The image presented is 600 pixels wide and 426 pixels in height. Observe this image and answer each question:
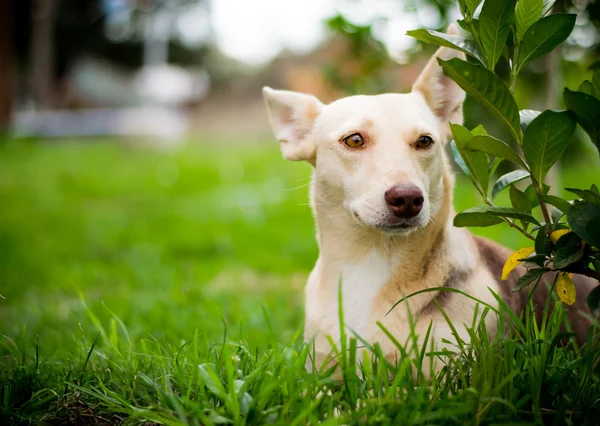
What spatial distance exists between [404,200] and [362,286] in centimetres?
44

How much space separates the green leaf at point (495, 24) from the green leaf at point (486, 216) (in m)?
0.44

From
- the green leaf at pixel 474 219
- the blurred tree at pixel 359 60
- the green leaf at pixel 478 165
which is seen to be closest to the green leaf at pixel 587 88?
the green leaf at pixel 478 165

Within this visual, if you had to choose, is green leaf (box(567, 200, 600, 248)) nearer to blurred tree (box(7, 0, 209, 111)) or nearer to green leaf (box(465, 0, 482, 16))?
green leaf (box(465, 0, 482, 16))

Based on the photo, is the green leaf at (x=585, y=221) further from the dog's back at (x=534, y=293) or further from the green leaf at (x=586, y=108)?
the dog's back at (x=534, y=293)

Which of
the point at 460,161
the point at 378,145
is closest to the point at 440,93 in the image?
the point at 378,145

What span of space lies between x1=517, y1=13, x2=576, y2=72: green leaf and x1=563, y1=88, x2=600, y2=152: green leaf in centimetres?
19

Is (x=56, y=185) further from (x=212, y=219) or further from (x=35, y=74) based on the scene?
(x=35, y=74)

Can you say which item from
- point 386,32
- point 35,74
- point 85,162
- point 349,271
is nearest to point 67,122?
point 35,74

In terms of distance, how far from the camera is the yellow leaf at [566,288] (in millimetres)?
1977

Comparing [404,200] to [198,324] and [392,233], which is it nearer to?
[392,233]

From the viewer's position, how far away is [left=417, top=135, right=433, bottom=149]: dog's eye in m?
2.41

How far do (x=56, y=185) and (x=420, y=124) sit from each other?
887 centimetres

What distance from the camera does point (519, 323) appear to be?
2016 millimetres

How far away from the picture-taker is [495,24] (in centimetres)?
185
